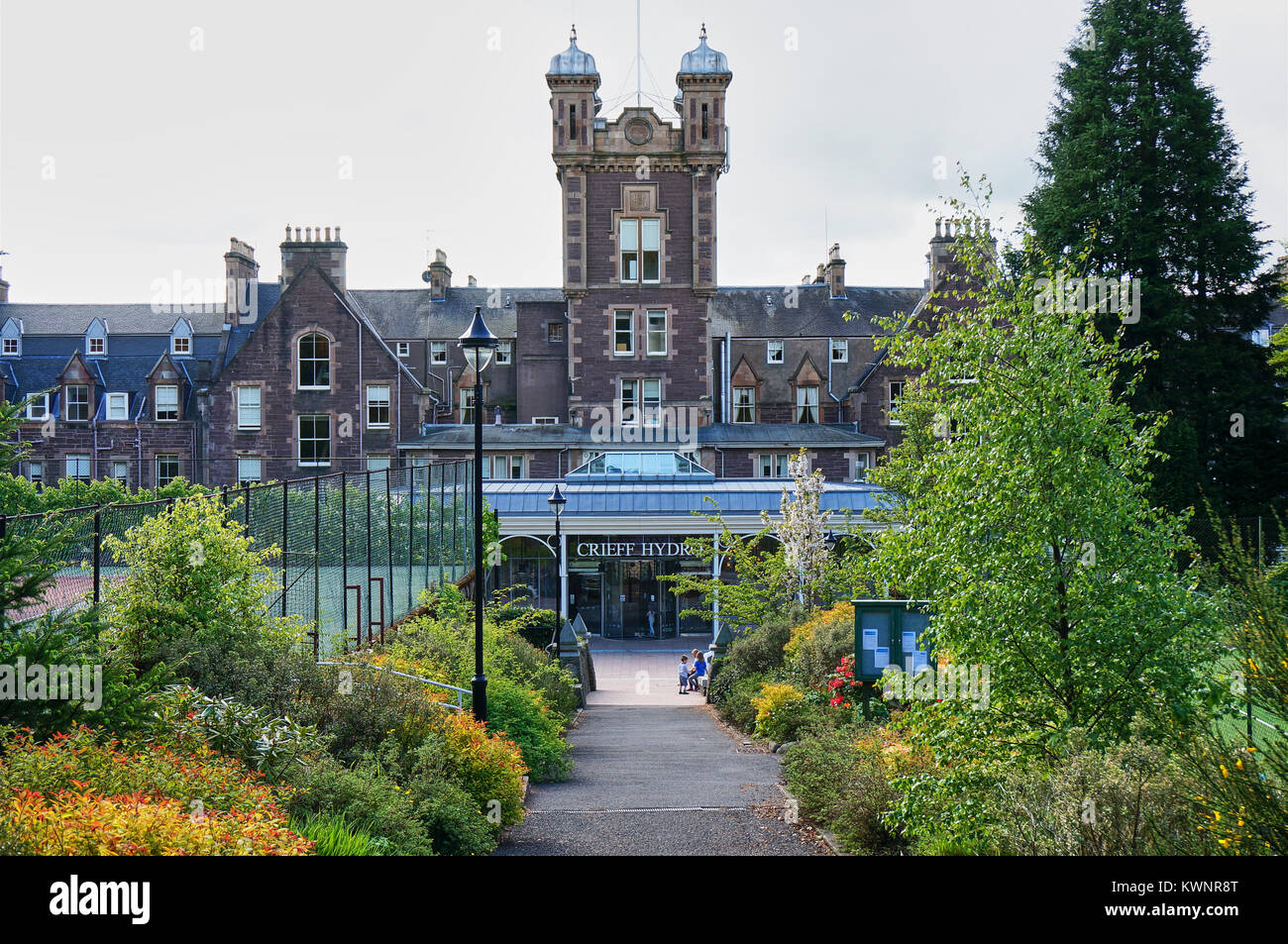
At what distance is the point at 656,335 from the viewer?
152 ft

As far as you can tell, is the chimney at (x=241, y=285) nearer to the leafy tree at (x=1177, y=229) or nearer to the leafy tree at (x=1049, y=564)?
the leafy tree at (x=1177, y=229)

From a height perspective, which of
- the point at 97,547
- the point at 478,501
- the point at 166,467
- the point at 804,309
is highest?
the point at 804,309

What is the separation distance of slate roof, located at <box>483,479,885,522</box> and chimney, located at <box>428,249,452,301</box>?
93.6ft

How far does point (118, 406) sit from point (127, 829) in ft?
168

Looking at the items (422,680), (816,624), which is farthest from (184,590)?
(816,624)

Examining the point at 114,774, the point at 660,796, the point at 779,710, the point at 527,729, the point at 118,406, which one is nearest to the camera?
the point at 114,774

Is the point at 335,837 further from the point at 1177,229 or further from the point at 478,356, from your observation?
the point at 1177,229

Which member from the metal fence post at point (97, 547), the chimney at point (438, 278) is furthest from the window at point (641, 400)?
the metal fence post at point (97, 547)

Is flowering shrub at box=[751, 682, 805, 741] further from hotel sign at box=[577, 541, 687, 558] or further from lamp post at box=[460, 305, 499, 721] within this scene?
hotel sign at box=[577, 541, 687, 558]

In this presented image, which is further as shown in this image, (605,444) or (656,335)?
(656,335)

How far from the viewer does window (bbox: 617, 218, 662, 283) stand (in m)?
46.2

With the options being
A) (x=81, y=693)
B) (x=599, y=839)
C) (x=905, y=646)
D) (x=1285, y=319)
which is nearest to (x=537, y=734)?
(x=599, y=839)

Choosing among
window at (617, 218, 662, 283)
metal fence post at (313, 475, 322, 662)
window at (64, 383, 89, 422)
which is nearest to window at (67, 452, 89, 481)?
window at (64, 383, 89, 422)
